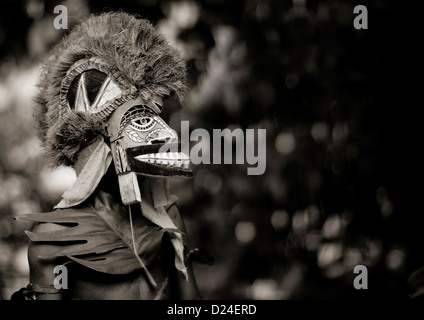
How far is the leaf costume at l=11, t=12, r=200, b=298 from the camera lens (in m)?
1.93

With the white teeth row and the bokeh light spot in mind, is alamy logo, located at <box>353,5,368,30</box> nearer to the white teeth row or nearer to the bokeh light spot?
the bokeh light spot

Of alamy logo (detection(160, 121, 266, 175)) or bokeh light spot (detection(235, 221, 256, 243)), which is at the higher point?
alamy logo (detection(160, 121, 266, 175))

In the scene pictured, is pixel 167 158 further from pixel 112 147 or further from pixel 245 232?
pixel 245 232

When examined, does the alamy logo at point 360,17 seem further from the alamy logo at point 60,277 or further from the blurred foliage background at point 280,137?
the alamy logo at point 60,277

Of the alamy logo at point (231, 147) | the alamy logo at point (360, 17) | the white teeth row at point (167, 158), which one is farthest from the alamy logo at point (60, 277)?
the alamy logo at point (360, 17)

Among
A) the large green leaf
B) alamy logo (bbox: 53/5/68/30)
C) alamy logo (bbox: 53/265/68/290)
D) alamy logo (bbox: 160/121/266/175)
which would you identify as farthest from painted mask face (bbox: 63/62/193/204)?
alamy logo (bbox: 160/121/266/175)

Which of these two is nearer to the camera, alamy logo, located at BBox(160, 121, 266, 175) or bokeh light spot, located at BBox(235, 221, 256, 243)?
alamy logo, located at BBox(160, 121, 266, 175)

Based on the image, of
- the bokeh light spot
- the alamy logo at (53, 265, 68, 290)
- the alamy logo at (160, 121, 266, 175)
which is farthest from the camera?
the bokeh light spot

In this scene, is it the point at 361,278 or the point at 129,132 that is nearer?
the point at 129,132

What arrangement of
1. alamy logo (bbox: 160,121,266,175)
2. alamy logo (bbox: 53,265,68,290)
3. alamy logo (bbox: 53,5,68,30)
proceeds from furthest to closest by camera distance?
alamy logo (bbox: 160,121,266,175) → alamy logo (bbox: 53,5,68,30) → alamy logo (bbox: 53,265,68,290)

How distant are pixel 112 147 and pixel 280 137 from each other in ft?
4.31

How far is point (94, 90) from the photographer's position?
6.42 ft

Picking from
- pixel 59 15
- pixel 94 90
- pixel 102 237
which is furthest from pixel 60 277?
pixel 59 15
